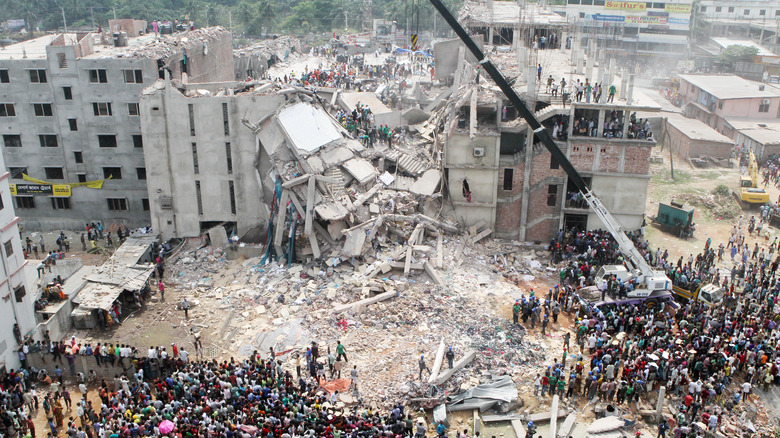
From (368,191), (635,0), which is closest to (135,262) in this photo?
(368,191)

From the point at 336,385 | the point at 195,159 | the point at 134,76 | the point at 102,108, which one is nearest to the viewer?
the point at 336,385

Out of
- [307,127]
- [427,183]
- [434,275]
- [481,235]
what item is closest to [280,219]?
[307,127]

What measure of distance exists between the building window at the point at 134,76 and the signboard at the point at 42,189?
24.5ft

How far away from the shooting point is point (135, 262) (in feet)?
104

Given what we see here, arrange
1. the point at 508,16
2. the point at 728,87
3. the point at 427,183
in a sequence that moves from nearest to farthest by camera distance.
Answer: the point at 427,183 → the point at 508,16 → the point at 728,87

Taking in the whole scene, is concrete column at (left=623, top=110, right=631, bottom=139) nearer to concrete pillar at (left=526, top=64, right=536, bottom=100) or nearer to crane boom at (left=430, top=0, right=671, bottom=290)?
crane boom at (left=430, top=0, right=671, bottom=290)

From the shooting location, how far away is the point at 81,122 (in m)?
38.2

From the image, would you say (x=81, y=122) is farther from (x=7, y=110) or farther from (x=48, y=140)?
(x=7, y=110)

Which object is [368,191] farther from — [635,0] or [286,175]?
[635,0]

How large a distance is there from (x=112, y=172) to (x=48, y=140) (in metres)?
3.88

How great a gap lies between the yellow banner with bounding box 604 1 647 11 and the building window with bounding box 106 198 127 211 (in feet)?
226

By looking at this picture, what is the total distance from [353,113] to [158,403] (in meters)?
20.7

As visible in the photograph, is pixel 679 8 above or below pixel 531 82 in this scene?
above

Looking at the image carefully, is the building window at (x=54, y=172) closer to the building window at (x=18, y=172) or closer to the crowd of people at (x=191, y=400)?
the building window at (x=18, y=172)
